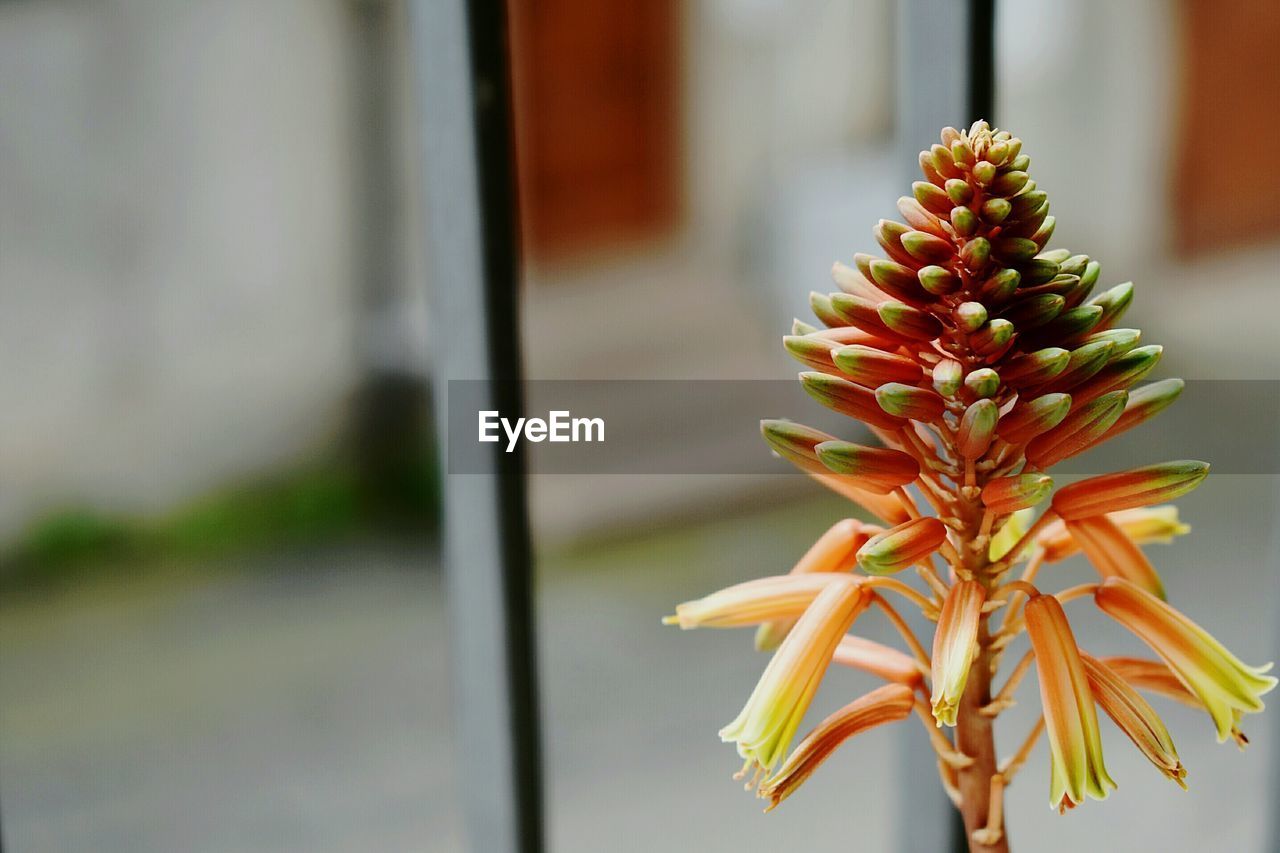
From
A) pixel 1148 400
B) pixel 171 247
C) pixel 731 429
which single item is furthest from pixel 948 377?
pixel 171 247

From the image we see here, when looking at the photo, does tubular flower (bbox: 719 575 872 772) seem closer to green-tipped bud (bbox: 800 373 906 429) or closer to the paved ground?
green-tipped bud (bbox: 800 373 906 429)

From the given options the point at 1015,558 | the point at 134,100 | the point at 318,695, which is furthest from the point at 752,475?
the point at 1015,558

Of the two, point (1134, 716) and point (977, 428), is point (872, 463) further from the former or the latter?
point (1134, 716)

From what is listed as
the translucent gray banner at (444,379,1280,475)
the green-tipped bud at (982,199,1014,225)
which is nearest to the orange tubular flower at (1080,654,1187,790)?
the green-tipped bud at (982,199,1014,225)

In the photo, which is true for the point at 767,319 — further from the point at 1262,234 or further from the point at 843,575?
the point at 843,575

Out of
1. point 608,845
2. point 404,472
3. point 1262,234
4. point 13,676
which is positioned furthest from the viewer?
point 1262,234
